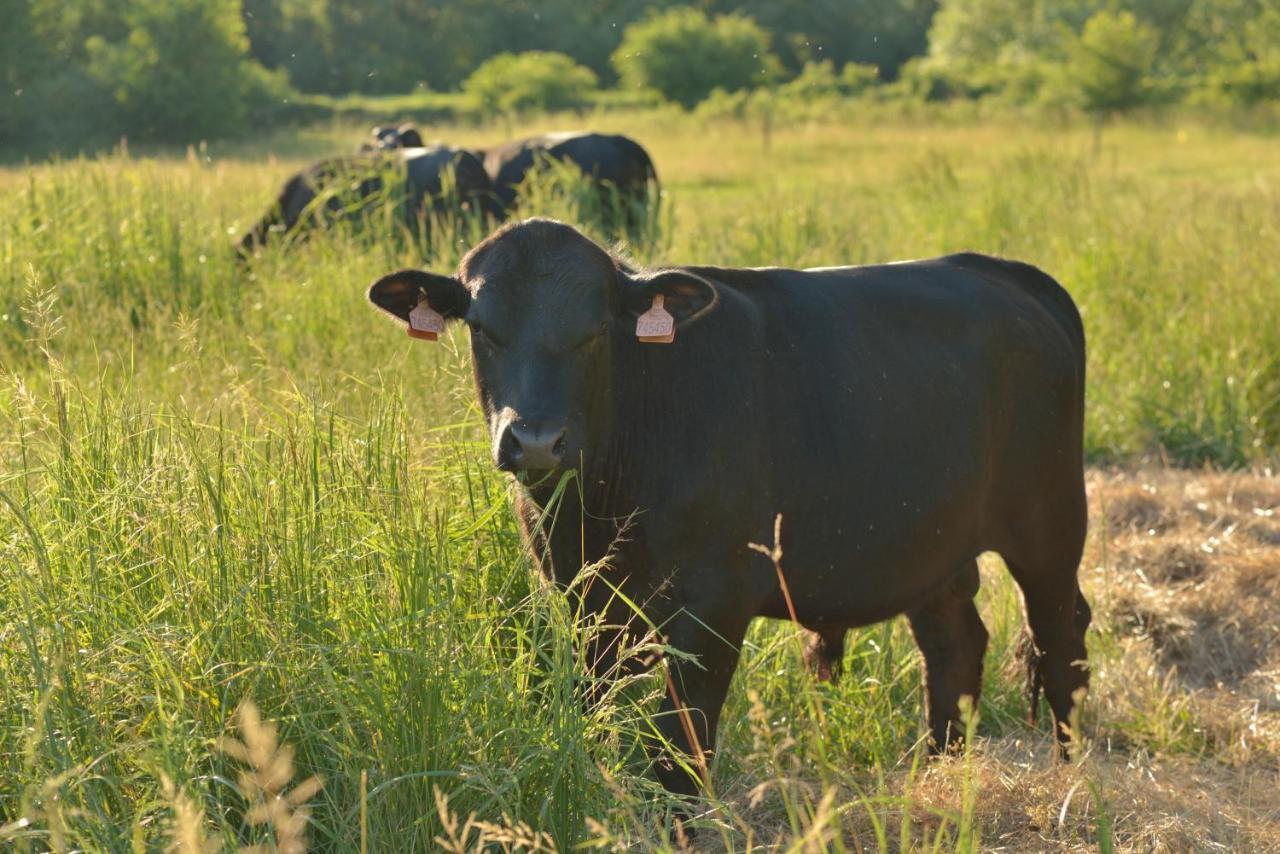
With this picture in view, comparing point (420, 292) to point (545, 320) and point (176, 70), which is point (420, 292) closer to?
point (545, 320)

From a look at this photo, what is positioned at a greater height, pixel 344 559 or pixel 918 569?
pixel 344 559

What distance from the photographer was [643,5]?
67.6 metres

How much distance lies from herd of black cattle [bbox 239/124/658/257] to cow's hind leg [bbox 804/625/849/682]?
5.40 m

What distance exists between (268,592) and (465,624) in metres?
0.55

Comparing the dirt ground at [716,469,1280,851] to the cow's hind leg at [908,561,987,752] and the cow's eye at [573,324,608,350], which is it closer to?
the cow's hind leg at [908,561,987,752]

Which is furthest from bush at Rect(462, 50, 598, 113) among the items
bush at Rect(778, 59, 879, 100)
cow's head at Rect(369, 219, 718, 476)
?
cow's head at Rect(369, 219, 718, 476)

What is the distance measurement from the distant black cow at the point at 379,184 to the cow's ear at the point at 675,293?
7062mm

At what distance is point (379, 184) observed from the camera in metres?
13.3

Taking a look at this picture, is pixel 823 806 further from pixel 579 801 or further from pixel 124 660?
pixel 124 660

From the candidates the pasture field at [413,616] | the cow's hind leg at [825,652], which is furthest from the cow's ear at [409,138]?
the cow's hind leg at [825,652]

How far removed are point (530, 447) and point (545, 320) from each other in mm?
443

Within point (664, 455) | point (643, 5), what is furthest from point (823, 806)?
point (643, 5)

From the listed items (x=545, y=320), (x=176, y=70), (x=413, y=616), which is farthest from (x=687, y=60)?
(x=413, y=616)

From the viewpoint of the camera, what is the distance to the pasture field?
3430 mm
